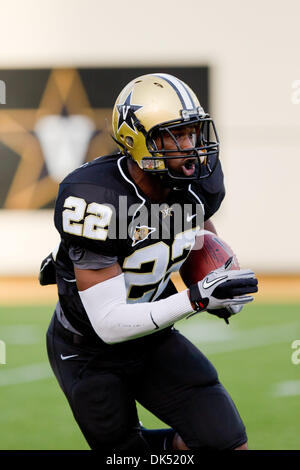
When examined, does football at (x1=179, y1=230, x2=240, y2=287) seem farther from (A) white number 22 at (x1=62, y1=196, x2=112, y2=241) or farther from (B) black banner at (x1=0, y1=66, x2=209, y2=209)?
(B) black banner at (x1=0, y1=66, x2=209, y2=209)

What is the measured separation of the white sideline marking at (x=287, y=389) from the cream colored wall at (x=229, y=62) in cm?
451

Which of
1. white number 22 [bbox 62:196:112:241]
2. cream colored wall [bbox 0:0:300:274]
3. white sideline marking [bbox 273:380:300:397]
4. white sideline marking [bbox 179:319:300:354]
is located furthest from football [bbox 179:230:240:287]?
cream colored wall [bbox 0:0:300:274]

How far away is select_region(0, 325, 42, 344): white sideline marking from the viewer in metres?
6.12

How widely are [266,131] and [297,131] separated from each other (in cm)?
35

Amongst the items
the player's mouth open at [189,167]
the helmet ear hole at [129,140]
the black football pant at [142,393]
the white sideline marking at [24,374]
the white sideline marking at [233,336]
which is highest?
the helmet ear hole at [129,140]

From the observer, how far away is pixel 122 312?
261 centimetres

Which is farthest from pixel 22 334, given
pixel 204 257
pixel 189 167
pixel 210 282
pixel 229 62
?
pixel 229 62

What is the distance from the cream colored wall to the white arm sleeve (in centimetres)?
679

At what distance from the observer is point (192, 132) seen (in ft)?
9.27

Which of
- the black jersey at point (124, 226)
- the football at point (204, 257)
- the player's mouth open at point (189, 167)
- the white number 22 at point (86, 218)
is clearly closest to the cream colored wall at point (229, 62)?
the football at point (204, 257)

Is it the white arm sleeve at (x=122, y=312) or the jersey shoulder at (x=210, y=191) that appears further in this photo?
the jersey shoulder at (x=210, y=191)

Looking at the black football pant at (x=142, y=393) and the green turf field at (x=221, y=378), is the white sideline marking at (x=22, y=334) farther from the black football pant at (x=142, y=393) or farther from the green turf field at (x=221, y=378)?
the black football pant at (x=142, y=393)

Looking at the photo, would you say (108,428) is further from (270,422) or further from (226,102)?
(226,102)

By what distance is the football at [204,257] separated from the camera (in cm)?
305
